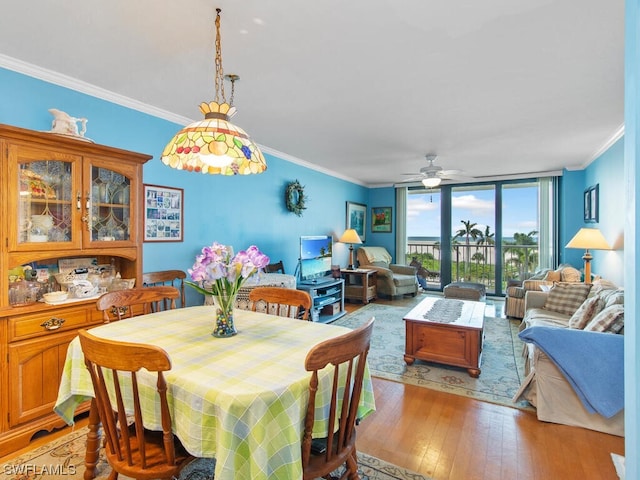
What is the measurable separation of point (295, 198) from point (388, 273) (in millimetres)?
2419

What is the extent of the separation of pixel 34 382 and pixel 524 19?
350 centimetres

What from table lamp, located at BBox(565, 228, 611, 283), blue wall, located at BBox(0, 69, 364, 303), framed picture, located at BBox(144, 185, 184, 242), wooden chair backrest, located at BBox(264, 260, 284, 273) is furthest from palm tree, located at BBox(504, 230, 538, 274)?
framed picture, located at BBox(144, 185, 184, 242)

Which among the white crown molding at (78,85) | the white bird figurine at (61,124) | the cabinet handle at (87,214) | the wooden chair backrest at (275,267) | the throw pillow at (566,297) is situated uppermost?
the white crown molding at (78,85)

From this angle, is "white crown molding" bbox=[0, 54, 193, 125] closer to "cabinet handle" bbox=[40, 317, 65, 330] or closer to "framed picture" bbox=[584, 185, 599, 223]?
"cabinet handle" bbox=[40, 317, 65, 330]

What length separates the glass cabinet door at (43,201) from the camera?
199cm

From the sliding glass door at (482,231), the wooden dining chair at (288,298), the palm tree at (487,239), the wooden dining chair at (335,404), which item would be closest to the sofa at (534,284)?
the sliding glass door at (482,231)

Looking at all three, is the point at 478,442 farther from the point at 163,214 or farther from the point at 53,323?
the point at 163,214

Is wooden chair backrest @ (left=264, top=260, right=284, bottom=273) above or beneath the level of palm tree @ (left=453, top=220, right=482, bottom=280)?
beneath

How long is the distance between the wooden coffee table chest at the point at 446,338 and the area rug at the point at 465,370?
112 millimetres

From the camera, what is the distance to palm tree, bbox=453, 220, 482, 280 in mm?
6750

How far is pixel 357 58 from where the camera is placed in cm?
215

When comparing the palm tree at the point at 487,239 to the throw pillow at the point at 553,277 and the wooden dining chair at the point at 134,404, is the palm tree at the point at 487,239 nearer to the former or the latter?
the throw pillow at the point at 553,277

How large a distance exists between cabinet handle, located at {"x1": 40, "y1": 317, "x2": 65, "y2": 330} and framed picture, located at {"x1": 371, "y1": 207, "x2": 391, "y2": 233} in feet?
21.0

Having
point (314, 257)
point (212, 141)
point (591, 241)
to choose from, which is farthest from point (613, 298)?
point (314, 257)
